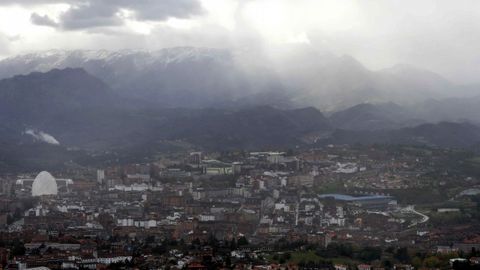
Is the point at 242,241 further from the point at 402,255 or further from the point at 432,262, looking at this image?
the point at 432,262

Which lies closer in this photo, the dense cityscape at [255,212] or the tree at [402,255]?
the tree at [402,255]

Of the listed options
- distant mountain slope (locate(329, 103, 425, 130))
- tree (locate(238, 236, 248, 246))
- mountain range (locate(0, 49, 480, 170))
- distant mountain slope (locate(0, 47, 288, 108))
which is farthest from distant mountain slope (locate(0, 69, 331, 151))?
tree (locate(238, 236, 248, 246))

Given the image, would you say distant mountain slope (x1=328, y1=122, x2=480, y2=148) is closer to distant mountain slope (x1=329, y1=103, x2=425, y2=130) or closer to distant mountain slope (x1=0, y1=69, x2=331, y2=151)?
distant mountain slope (x1=0, y1=69, x2=331, y2=151)

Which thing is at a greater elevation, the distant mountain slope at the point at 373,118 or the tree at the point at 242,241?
the distant mountain slope at the point at 373,118

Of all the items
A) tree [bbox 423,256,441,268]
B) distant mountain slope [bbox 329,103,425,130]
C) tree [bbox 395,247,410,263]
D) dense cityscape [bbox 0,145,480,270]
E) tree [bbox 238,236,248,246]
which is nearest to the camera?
tree [bbox 423,256,441,268]

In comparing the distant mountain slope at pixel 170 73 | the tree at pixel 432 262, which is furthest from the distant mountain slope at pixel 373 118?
the tree at pixel 432 262

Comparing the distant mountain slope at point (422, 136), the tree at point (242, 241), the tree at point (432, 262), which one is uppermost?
the distant mountain slope at point (422, 136)

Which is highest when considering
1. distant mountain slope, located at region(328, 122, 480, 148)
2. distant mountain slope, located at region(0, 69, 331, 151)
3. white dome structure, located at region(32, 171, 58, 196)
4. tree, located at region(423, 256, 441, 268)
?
distant mountain slope, located at region(0, 69, 331, 151)

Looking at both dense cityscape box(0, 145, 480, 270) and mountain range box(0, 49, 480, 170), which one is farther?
mountain range box(0, 49, 480, 170)

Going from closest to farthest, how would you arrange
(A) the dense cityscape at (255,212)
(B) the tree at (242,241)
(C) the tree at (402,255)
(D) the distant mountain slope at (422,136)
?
(C) the tree at (402,255)
(A) the dense cityscape at (255,212)
(B) the tree at (242,241)
(D) the distant mountain slope at (422,136)

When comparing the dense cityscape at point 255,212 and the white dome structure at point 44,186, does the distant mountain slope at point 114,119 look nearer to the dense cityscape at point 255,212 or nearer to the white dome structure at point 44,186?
the dense cityscape at point 255,212
